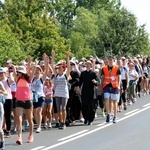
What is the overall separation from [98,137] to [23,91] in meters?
2.08

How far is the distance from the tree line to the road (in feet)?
35.3

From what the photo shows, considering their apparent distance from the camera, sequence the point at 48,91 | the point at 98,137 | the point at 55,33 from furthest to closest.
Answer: the point at 55,33, the point at 48,91, the point at 98,137

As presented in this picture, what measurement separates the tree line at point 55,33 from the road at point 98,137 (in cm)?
1077

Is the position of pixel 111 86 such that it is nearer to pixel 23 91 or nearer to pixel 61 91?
pixel 61 91

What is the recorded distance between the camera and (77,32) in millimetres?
78562

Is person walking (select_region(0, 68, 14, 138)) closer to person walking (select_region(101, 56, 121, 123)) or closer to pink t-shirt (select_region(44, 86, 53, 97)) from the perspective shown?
pink t-shirt (select_region(44, 86, 53, 97))

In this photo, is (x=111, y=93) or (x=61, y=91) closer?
(x=61, y=91)

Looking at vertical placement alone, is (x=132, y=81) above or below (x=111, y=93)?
above

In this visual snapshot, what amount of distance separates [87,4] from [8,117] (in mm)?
81490

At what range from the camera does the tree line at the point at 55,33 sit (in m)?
40.3

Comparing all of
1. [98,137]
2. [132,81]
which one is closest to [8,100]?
[98,137]

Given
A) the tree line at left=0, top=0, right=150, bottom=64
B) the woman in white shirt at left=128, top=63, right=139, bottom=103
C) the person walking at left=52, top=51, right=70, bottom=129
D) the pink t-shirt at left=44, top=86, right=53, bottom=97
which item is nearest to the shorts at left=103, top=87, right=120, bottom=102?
the person walking at left=52, top=51, right=70, bottom=129

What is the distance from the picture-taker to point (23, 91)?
12852 millimetres

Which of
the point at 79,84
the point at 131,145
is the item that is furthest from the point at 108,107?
the point at 131,145
